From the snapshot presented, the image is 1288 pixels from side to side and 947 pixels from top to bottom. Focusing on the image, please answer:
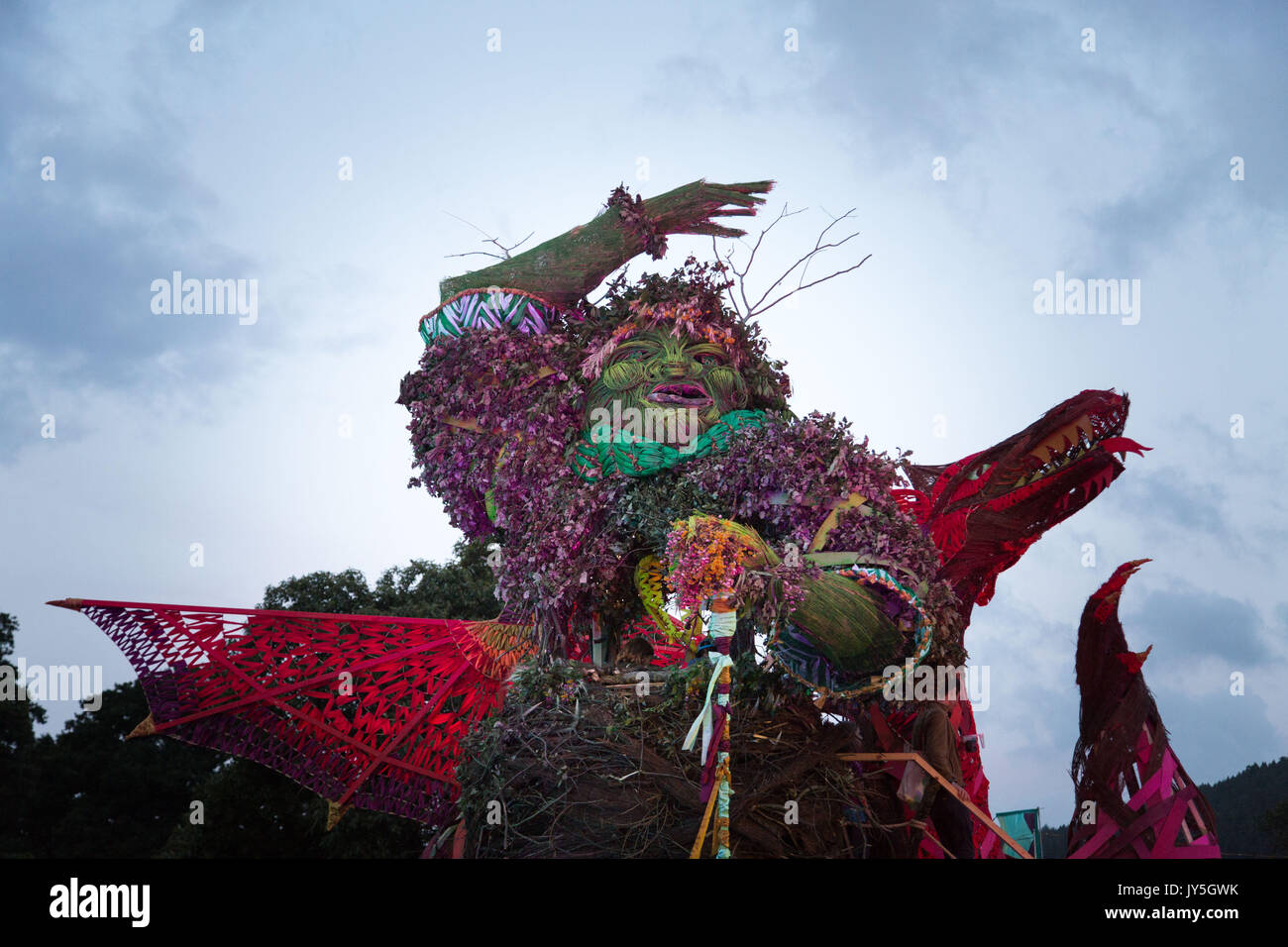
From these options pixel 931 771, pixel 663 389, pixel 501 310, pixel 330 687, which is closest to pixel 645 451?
pixel 663 389

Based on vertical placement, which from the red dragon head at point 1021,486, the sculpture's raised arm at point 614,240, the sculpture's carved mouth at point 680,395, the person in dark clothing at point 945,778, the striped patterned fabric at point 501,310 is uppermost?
the sculpture's raised arm at point 614,240

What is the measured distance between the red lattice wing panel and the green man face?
1.87 metres

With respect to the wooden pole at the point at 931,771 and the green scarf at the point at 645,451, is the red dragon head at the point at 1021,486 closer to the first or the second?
the wooden pole at the point at 931,771

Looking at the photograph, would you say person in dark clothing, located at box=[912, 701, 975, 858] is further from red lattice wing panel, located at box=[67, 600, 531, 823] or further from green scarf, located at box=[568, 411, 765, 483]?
red lattice wing panel, located at box=[67, 600, 531, 823]

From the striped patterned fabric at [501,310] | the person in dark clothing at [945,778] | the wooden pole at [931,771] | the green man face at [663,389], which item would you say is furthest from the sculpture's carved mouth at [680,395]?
the person in dark clothing at [945,778]

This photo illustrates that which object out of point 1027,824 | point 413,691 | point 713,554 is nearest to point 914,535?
point 713,554

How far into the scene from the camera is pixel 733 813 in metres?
6.55

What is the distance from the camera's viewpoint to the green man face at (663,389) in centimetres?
786

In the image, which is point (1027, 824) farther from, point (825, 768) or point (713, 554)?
point (713, 554)

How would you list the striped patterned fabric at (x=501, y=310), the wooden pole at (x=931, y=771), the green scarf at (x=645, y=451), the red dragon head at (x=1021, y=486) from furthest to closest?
the striped patterned fabric at (x=501, y=310) → the red dragon head at (x=1021, y=486) → the green scarf at (x=645, y=451) → the wooden pole at (x=931, y=771)

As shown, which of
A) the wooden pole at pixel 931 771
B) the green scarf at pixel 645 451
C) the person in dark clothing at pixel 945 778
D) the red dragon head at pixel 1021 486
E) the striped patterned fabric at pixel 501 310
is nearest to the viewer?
the wooden pole at pixel 931 771

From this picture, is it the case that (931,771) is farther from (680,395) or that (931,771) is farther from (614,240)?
(614,240)
